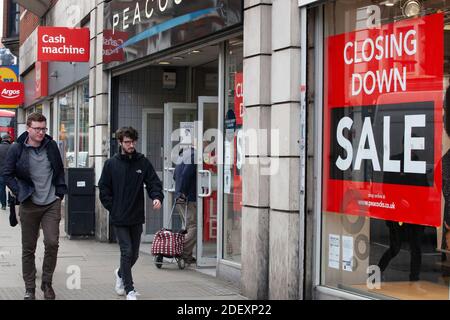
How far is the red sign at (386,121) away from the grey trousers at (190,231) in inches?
133

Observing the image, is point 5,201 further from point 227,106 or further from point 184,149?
point 227,106

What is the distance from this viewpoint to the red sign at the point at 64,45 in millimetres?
14484

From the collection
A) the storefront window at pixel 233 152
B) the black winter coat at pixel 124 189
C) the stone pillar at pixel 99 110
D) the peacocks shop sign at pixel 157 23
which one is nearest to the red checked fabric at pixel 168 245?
the storefront window at pixel 233 152

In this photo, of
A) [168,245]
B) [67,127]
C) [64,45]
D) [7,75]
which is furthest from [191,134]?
[7,75]

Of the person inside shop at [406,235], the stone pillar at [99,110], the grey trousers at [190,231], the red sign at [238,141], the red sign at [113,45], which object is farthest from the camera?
the stone pillar at [99,110]

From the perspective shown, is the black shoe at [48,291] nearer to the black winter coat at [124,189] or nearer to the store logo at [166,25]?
the black winter coat at [124,189]

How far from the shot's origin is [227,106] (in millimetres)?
9414

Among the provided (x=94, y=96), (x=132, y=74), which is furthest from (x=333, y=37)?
(x=94, y=96)

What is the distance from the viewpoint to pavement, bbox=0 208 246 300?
8156 mm

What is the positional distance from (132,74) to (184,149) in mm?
3465

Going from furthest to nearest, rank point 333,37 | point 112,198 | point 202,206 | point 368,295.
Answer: point 202,206
point 112,198
point 333,37
point 368,295

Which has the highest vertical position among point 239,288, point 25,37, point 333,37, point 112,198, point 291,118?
point 25,37

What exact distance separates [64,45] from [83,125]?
287 centimetres

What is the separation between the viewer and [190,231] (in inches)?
406
